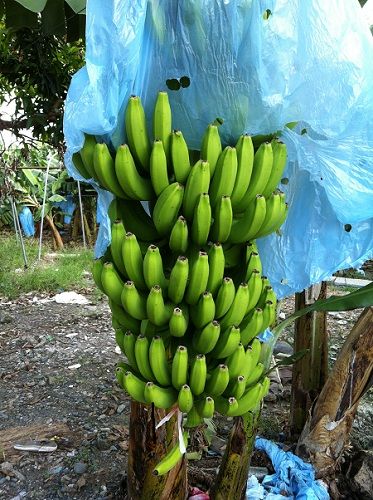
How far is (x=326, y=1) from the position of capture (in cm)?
86

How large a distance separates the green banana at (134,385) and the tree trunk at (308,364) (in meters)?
1.03

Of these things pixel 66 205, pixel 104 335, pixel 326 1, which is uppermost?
pixel 326 1

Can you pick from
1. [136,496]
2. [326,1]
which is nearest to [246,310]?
[326,1]

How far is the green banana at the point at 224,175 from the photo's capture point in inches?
34.7

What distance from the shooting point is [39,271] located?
217 inches

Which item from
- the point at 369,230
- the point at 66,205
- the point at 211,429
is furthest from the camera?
the point at 66,205

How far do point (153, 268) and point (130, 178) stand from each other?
17 cm

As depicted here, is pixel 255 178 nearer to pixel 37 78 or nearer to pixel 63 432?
pixel 63 432

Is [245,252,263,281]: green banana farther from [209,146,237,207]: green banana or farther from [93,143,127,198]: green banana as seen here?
[93,143,127,198]: green banana

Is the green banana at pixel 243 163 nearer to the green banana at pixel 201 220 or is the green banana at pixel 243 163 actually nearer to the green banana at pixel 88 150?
the green banana at pixel 201 220

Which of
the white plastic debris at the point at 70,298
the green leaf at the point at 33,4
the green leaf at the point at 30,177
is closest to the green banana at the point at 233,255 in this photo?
the green leaf at the point at 33,4

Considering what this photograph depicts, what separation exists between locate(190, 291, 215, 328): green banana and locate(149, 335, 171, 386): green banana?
0.27 feet

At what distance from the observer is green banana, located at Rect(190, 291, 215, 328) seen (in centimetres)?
88

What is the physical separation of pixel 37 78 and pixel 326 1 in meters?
2.21
